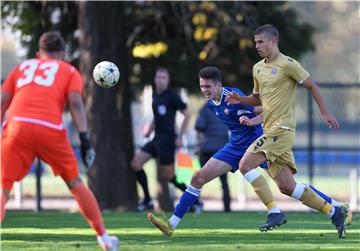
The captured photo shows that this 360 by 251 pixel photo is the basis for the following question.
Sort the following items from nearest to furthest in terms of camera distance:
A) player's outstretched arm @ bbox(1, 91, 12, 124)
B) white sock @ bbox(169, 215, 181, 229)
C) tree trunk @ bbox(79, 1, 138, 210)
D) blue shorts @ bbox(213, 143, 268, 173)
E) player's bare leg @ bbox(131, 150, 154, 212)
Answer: player's outstretched arm @ bbox(1, 91, 12, 124)
white sock @ bbox(169, 215, 181, 229)
blue shorts @ bbox(213, 143, 268, 173)
player's bare leg @ bbox(131, 150, 154, 212)
tree trunk @ bbox(79, 1, 138, 210)

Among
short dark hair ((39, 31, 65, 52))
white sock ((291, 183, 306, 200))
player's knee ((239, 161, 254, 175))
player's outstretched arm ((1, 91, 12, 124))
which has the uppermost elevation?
short dark hair ((39, 31, 65, 52))

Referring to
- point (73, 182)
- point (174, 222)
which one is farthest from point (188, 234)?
point (73, 182)

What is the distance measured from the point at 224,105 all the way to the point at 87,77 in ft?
23.2

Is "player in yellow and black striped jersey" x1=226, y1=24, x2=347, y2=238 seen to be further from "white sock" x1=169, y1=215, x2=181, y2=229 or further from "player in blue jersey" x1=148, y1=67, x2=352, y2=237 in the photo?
"white sock" x1=169, y1=215, x2=181, y2=229

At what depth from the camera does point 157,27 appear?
757 inches

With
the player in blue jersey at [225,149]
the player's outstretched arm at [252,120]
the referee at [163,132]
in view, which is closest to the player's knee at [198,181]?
the player in blue jersey at [225,149]

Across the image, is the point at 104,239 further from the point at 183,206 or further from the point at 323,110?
the point at 323,110

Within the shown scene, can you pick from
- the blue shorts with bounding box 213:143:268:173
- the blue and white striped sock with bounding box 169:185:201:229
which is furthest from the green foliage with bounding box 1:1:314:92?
the blue and white striped sock with bounding box 169:185:201:229

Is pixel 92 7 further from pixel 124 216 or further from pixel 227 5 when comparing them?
pixel 124 216

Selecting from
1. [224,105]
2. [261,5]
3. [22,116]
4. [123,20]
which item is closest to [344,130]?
[261,5]

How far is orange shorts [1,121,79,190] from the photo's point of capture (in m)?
8.00

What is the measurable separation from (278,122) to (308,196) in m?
0.89

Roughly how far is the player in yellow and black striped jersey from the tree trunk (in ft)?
24.8

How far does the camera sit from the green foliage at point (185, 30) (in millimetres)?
18641
